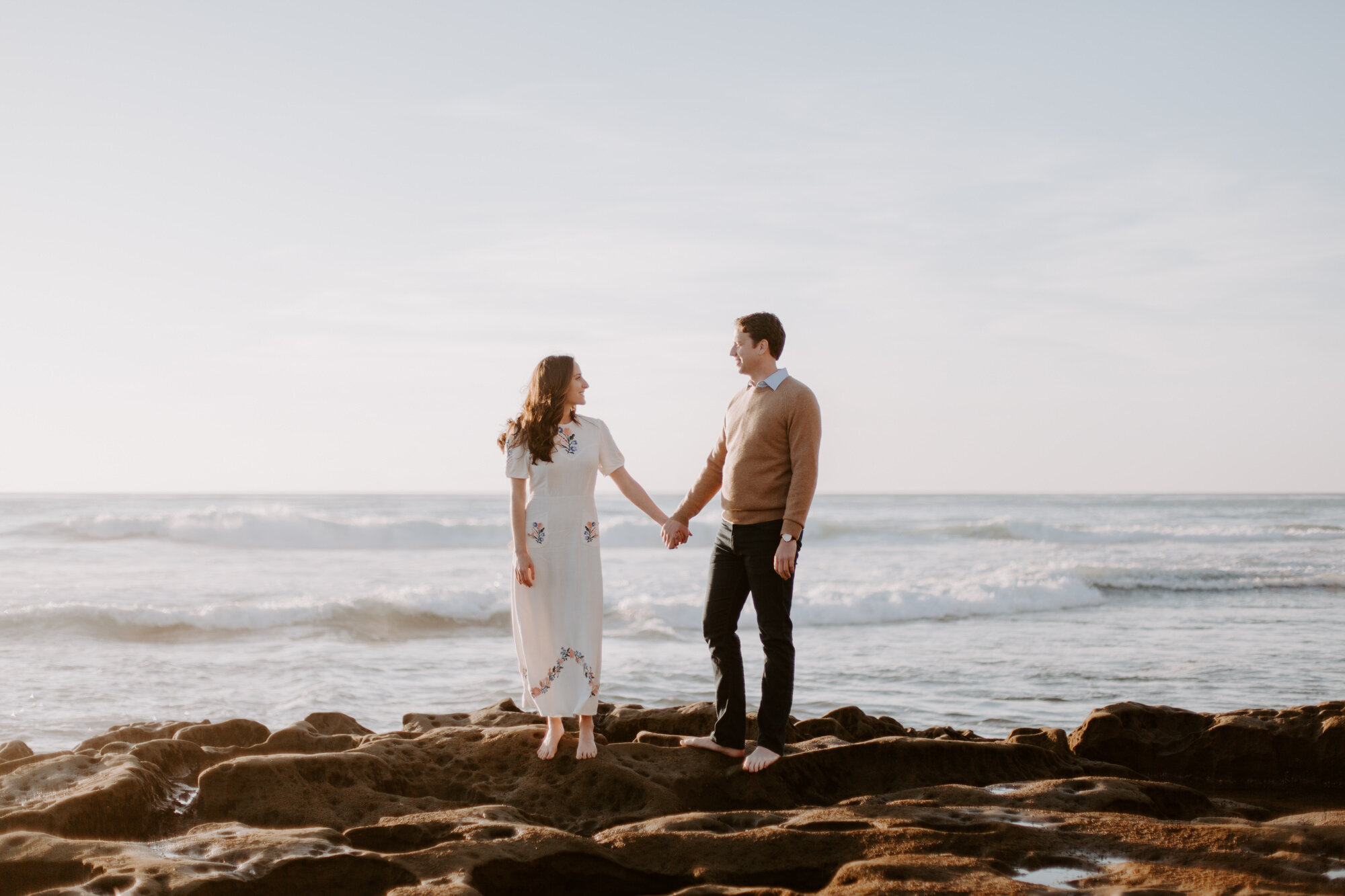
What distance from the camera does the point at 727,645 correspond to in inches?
183

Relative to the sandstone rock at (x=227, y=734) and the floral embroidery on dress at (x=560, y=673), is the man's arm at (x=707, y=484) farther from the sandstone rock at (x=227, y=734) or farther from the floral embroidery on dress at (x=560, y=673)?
the sandstone rock at (x=227, y=734)

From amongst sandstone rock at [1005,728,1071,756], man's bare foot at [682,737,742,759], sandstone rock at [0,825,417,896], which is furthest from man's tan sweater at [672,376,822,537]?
sandstone rock at [0,825,417,896]

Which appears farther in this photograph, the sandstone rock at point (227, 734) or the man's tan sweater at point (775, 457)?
the sandstone rock at point (227, 734)

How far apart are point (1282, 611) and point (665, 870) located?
1299 centimetres

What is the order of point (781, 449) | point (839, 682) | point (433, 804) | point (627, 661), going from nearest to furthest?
point (433, 804) → point (781, 449) → point (839, 682) → point (627, 661)

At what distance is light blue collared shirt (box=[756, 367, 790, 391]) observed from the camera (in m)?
4.59

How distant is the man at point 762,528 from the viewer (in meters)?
4.46

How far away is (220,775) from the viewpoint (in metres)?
4.13

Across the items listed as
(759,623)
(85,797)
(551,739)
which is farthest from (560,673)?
(85,797)

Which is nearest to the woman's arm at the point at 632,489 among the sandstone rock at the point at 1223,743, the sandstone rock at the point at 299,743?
the sandstone rock at the point at 299,743

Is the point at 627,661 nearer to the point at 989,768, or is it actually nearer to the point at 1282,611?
the point at 989,768

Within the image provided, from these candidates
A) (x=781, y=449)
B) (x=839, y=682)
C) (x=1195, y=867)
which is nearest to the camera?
(x=1195, y=867)

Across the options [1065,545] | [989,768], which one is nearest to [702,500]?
[989,768]

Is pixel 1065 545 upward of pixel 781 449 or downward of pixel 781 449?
downward
